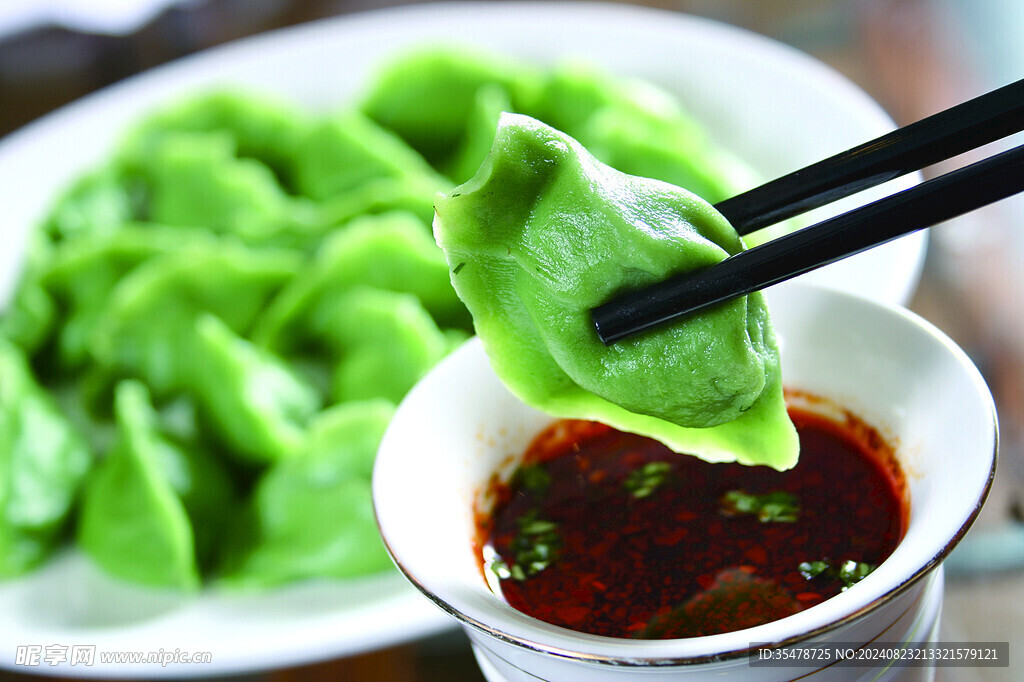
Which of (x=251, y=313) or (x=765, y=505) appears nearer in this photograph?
(x=765, y=505)

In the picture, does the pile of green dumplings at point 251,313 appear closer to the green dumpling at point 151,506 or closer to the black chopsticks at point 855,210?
the green dumpling at point 151,506

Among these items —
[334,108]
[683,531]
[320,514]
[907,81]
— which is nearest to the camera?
[683,531]

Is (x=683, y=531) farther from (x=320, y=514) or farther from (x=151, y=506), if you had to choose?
(x=151, y=506)

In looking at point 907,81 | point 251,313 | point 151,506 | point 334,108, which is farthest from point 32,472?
point 907,81

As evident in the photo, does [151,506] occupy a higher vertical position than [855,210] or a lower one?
lower

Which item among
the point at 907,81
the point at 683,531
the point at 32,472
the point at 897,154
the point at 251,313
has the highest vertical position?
the point at 897,154
